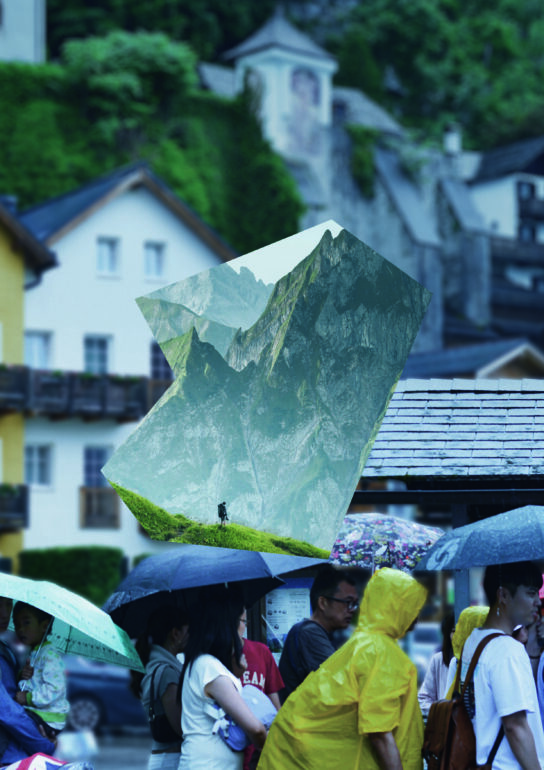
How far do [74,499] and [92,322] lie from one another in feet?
17.7

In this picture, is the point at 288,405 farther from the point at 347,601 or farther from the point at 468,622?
the point at 347,601

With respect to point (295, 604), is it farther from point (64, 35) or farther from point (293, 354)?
point (64, 35)

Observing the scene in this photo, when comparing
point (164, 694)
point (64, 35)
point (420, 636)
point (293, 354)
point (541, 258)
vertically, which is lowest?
point (420, 636)

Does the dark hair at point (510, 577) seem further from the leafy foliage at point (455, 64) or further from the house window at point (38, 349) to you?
the leafy foliage at point (455, 64)

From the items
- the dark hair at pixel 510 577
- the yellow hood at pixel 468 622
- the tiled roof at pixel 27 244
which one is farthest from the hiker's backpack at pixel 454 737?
the tiled roof at pixel 27 244

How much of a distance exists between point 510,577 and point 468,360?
4116 centimetres

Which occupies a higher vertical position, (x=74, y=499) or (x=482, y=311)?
(x=482, y=311)

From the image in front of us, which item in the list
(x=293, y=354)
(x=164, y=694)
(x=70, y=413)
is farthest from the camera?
(x=70, y=413)

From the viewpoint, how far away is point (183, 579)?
27.3 feet

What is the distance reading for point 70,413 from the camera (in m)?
40.3

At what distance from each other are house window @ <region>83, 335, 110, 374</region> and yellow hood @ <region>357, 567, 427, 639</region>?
121 ft

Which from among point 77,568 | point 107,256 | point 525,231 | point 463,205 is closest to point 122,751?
point 77,568

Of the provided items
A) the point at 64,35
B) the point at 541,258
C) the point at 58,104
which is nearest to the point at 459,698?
the point at 58,104

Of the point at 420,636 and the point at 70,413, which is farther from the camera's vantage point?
the point at 70,413
